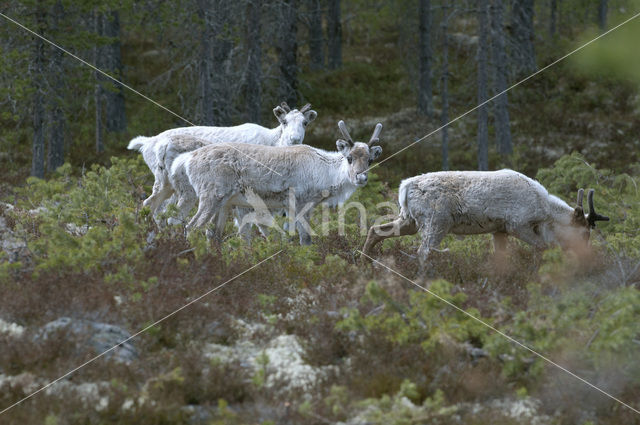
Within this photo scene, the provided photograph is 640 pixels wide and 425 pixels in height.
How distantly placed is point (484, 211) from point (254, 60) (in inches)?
492

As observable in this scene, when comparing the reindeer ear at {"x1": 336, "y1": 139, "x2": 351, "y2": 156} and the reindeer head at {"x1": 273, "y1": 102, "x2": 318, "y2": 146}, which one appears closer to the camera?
the reindeer ear at {"x1": 336, "y1": 139, "x2": 351, "y2": 156}

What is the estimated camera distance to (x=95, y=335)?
261 inches

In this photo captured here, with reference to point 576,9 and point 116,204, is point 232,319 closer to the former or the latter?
point 116,204

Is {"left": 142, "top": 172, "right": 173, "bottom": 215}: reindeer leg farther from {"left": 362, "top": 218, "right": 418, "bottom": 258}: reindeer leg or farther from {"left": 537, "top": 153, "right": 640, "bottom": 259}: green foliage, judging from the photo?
{"left": 537, "top": 153, "right": 640, "bottom": 259}: green foliage

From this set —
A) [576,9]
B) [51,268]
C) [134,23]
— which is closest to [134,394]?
[51,268]

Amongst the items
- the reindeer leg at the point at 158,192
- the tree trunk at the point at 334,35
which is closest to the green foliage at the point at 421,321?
the reindeer leg at the point at 158,192

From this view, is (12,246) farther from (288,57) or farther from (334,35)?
(334,35)

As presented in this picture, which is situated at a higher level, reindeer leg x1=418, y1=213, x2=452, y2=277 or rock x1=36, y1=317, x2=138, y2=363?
rock x1=36, y1=317, x2=138, y2=363

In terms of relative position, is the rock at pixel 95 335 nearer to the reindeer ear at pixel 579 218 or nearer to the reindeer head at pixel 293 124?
the reindeer ear at pixel 579 218

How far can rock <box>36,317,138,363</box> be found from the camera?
6.42 metres

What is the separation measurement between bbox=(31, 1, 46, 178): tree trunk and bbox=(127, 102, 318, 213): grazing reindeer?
5.80 m

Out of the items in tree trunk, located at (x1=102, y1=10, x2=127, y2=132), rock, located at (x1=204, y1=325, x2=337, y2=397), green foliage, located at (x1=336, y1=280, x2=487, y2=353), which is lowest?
tree trunk, located at (x1=102, y1=10, x2=127, y2=132)

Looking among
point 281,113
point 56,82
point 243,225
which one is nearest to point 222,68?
point 56,82

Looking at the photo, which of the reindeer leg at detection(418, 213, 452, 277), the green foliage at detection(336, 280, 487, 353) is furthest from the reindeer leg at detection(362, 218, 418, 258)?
the green foliage at detection(336, 280, 487, 353)
